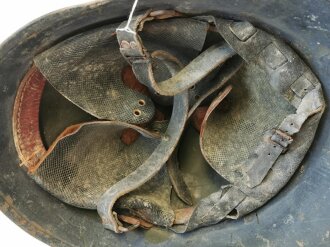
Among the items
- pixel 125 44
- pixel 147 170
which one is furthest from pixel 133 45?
pixel 147 170

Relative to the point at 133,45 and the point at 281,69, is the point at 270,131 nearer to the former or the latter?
the point at 281,69

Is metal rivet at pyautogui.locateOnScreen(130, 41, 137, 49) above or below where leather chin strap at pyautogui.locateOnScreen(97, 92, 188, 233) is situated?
above

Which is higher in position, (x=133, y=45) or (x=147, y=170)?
(x=133, y=45)

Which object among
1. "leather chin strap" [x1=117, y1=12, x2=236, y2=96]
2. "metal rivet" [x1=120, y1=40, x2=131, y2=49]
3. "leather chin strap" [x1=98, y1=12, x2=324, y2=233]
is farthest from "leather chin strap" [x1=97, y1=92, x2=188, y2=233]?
"metal rivet" [x1=120, y1=40, x2=131, y2=49]

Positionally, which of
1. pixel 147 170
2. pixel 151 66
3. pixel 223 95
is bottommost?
pixel 147 170

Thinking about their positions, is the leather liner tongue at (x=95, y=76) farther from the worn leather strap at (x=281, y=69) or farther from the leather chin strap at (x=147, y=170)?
the worn leather strap at (x=281, y=69)

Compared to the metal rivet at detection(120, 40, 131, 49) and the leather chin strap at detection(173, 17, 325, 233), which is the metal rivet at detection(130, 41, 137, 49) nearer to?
the metal rivet at detection(120, 40, 131, 49)

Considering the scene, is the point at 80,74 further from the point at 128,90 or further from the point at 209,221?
the point at 209,221

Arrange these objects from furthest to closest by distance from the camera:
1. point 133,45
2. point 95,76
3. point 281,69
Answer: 1. point 95,76
2. point 281,69
3. point 133,45

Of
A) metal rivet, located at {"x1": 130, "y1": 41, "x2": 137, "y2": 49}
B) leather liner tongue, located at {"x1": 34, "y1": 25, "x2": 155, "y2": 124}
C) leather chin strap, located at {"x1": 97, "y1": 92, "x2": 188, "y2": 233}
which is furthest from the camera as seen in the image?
leather chin strap, located at {"x1": 97, "y1": 92, "x2": 188, "y2": 233}

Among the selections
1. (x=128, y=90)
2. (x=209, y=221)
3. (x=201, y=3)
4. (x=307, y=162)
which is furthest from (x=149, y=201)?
(x=201, y=3)

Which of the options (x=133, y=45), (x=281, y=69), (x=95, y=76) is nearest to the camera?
(x=133, y=45)

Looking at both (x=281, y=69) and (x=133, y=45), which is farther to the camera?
(x=281, y=69)
